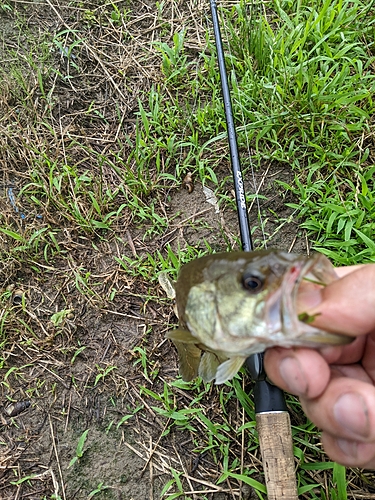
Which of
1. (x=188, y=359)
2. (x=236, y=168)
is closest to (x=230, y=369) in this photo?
(x=188, y=359)

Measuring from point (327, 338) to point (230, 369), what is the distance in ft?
1.55

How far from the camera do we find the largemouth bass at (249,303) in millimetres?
1601

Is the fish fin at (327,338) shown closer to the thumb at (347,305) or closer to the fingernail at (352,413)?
the thumb at (347,305)

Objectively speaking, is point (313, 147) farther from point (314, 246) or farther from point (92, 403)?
point (92, 403)

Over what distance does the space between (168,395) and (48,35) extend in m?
3.40

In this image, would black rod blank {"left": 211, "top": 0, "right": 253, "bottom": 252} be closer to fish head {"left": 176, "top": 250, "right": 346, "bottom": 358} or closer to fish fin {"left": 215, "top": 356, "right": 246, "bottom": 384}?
fish head {"left": 176, "top": 250, "right": 346, "bottom": 358}

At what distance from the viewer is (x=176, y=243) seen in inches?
134

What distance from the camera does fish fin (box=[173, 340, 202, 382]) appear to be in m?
2.49

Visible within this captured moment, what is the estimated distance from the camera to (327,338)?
1.60m

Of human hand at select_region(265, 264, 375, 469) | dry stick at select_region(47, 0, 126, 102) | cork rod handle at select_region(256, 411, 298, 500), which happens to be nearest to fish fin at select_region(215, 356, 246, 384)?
human hand at select_region(265, 264, 375, 469)

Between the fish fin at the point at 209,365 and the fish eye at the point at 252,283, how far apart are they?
780 millimetres

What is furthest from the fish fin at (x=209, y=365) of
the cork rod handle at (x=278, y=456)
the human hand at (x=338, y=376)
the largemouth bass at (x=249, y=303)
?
the human hand at (x=338, y=376)

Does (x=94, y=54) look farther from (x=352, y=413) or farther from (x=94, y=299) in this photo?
(x=352, y=413)

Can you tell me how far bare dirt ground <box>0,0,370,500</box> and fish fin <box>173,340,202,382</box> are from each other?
1.29 ft
